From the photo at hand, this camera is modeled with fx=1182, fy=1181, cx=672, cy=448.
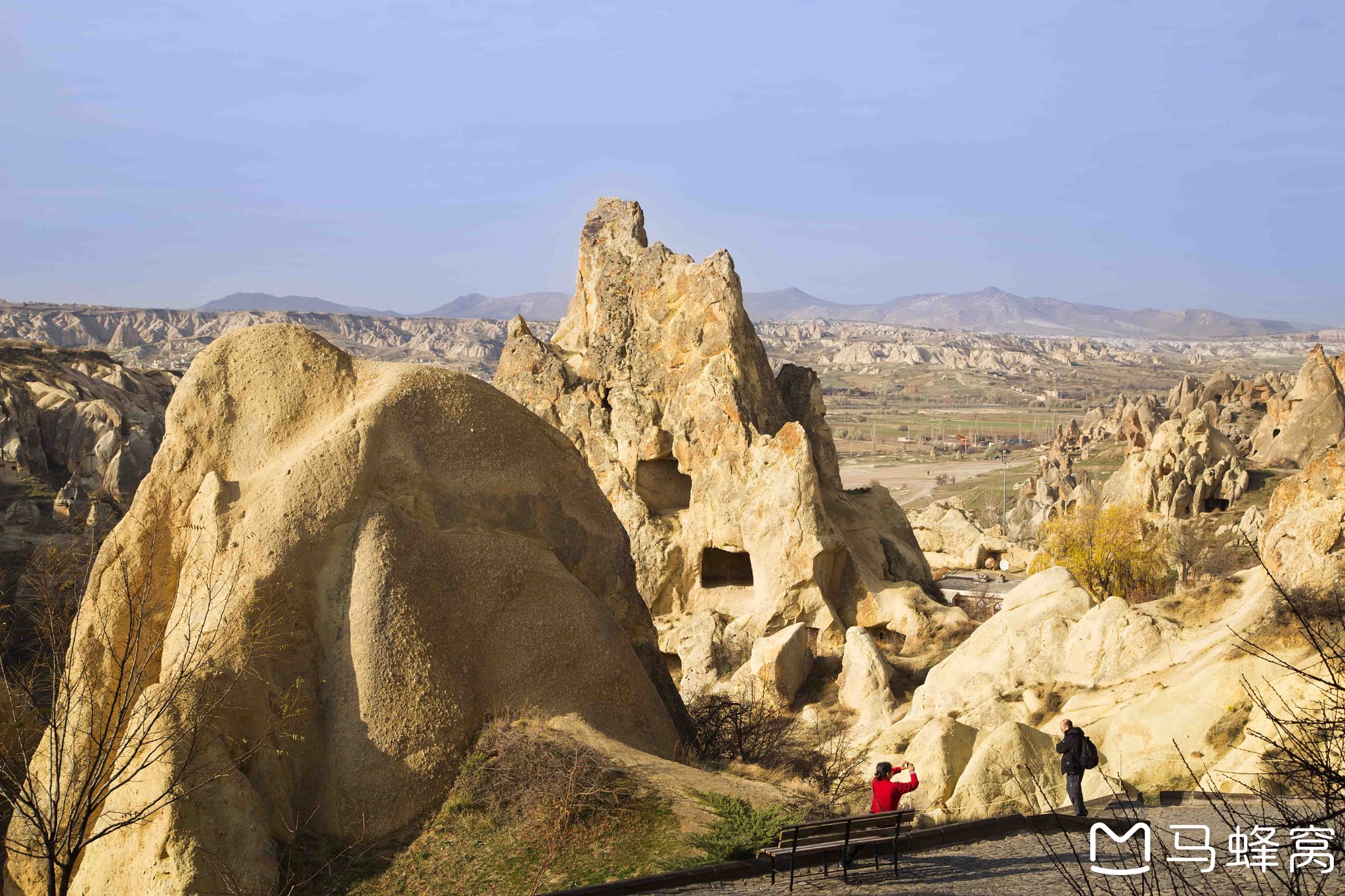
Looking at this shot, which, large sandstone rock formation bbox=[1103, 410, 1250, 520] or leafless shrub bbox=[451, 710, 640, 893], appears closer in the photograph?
leafless shrub bbox=[451, 710, 640, 893]

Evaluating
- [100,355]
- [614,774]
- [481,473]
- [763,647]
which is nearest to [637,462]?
[763,647]

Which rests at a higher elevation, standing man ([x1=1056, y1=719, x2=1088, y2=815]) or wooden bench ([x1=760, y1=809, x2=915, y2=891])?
wooden bench ([x1=760, y1=809, x2=915, y2=891])

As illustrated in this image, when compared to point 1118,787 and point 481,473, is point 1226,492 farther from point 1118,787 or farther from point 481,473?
point 481,473

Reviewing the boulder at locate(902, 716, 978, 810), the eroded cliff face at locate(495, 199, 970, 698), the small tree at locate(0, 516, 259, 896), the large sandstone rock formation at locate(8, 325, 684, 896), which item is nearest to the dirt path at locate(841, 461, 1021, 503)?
the eroded cliff face at locate(495, 199, 970, 698)

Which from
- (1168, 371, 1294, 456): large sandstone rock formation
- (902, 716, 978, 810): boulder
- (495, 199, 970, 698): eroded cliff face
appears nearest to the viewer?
(902, 716, 978, 810): boulder

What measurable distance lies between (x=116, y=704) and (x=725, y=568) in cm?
2406

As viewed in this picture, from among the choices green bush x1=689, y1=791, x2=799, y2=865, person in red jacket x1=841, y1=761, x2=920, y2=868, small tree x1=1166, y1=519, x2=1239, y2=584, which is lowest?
small tree x1=1166, y1=519, x2=1239, y2=584

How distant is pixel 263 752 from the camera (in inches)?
391

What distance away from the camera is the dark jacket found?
37.3 ft

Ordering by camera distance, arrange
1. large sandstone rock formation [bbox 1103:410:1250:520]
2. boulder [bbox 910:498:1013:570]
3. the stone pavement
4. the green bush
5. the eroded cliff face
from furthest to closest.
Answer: large sandstone rock formation [bbox 1103:410:1250:520] → boulder [bbox 910:498:1013:570] → the eroded cliff face → the green bush → the stone pavement

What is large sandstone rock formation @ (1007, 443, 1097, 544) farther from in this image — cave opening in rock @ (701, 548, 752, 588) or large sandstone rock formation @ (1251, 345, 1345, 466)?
cave opening in rock @ (701, 548, 752, 588)

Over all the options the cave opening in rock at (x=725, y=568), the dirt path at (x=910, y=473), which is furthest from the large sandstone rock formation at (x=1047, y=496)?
the cave opening in rock at (x=725, y=568)

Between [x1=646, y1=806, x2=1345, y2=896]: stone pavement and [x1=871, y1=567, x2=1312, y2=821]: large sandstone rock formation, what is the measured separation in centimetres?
57

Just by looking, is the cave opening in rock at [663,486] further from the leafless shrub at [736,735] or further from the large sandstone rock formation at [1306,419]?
the large sandstone rock formation at [1306,419]
